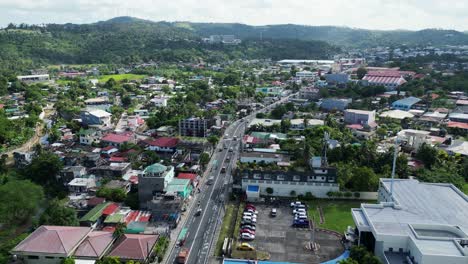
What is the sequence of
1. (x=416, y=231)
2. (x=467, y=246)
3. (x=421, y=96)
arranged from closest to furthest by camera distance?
(x=467, y=246), (x=416, y=231), (x=421, y=96)

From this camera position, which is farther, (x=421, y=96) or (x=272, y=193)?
(x=421, y=96)

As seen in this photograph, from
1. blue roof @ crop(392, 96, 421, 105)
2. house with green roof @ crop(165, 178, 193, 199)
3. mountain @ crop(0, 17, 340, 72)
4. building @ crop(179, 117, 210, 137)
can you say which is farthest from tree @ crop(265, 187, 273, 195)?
mountain @ crop(0, 17, 340, 72)

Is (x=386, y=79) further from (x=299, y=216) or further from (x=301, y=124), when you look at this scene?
(x=299, y=216)

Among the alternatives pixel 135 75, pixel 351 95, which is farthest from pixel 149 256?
pixel 135 75

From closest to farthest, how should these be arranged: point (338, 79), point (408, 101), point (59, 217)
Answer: point (59, 217) < point (408, 101) < point (338, 79)

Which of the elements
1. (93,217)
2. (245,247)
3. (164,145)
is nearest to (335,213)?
(245,247)

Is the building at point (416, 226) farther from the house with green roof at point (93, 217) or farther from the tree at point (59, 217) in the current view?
the tree at point (59, 217)

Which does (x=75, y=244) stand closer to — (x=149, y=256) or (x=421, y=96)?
(x=149, y=256)
